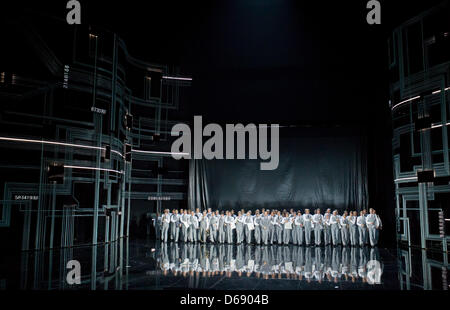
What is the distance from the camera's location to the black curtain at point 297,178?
50.9ft

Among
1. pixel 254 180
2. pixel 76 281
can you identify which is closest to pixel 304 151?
pixel 254 180

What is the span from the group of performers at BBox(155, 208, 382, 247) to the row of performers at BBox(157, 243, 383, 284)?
1.61 meters

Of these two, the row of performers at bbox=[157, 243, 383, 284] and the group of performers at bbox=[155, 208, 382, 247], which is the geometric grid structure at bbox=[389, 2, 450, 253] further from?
the row of performers at bbox=[157, 243, 383, 284]

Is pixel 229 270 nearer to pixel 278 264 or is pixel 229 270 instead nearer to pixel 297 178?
pixel 278 264

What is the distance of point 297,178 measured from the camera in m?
16.1

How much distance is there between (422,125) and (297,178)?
6416mm

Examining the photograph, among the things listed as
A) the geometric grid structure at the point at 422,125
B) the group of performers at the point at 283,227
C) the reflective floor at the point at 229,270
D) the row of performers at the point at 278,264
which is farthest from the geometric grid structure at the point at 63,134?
the geometric grid structure at the point at 422,125

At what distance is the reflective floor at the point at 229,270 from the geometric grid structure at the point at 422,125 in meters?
1.44

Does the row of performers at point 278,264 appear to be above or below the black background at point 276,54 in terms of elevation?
below

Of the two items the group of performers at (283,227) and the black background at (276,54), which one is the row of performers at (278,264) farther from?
the black background at (276,54)

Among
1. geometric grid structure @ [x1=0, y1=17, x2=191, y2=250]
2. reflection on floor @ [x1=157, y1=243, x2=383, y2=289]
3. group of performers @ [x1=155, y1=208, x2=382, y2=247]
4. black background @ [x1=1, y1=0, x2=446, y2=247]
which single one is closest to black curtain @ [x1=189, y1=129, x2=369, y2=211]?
black background @ [x1=1, y1=0, x2=446, y2=247]

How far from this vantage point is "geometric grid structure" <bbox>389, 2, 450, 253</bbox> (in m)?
10.2

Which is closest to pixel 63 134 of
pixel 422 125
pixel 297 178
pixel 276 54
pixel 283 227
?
pixel 283 227

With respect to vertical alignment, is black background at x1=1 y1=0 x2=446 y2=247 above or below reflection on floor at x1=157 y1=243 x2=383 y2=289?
above
